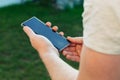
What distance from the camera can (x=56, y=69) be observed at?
1.70 m

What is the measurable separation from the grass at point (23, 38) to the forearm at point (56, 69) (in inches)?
113

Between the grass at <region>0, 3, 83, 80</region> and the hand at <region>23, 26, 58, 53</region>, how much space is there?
2756 millimetres

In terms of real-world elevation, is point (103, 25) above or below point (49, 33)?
above

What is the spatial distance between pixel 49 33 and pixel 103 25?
0.80 metres

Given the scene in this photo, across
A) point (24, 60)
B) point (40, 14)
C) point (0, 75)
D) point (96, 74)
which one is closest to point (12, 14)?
point (40, 14)

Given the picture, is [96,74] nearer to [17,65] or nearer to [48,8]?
[17,65]

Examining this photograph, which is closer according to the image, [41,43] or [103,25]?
[103,25]

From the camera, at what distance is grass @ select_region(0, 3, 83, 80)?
184 inches

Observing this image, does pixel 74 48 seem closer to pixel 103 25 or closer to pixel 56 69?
pixel 56 69

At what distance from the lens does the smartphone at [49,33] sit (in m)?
1.82

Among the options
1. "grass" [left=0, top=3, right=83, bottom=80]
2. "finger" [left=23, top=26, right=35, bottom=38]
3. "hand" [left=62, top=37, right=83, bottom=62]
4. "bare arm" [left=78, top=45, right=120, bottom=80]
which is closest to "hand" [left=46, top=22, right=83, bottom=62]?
"hand" [left=62, top=37, right=83, bottom=62]

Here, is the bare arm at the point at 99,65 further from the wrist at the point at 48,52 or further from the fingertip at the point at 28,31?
the fingertip at the point at 28,31

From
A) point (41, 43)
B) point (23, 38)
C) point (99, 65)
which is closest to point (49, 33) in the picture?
point (41, 43)

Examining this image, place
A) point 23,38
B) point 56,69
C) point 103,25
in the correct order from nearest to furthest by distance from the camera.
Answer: point 103,25, point 56,69, point 23,38
